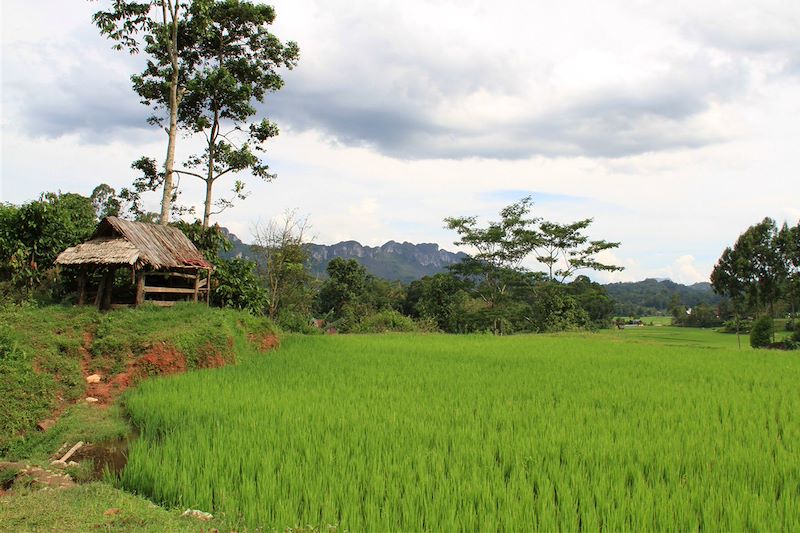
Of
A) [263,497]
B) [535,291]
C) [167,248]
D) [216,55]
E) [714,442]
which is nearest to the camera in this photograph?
[263,497]

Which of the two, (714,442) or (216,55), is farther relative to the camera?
(216,55)

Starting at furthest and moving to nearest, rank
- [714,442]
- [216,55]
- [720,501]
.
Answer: [216,55], [714,442], [720,501]

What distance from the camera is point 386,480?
4.25 m

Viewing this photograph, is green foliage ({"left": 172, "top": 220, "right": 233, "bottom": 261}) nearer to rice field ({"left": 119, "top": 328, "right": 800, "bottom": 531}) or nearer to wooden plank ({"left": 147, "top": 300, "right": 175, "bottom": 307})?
wooden plank ({"left": 147, "top": 300, "right": 175, "bottom": 307})

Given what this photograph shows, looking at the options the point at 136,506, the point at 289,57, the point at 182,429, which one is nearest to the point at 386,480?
the point at 136,506

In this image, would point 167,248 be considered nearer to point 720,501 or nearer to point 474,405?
point 474,405

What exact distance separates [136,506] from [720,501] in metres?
4.52

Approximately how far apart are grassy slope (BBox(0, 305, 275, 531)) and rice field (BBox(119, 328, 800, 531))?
1.40ft

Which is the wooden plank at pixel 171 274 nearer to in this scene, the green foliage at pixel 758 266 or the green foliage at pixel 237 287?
the green foliage at pixel 237 287

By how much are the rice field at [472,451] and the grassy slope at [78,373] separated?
1.40 ft

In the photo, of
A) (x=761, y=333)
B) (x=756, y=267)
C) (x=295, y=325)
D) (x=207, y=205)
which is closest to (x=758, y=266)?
(x=756, y=267)

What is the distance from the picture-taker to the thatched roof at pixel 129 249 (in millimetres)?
11523

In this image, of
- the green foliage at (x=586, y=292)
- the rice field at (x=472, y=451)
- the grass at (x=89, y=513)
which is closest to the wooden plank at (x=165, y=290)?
the rice field at (x=472, y=451)

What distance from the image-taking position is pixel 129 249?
11617mm
